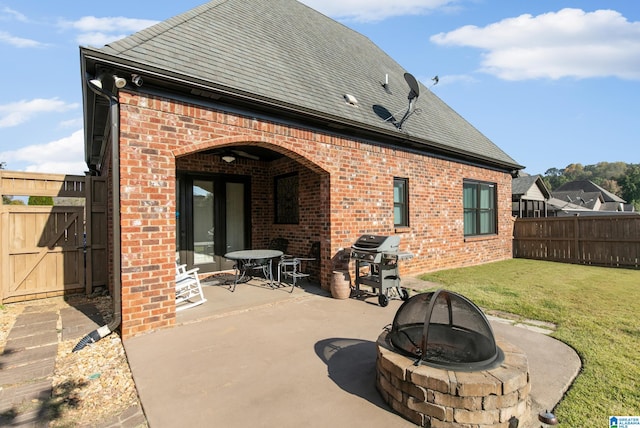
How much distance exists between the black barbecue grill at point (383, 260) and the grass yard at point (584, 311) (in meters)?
1.51

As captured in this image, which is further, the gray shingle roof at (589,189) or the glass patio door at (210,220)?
the gray shingle roof at (589,189)

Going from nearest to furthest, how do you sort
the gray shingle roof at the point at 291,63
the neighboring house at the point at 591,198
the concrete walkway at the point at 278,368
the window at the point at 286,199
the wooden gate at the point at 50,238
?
the concrete walkway at the point at 278,368
the gray shingle roof at the point at 291,63
the wooden gate at the point at 50,238
the window at the point at 286,199
the neighboring house at the point at 591,198

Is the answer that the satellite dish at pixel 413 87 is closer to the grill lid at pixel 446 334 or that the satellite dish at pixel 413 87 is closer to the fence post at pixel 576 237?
the grill lid at pixel 446 334

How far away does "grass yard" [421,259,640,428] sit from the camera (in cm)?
258

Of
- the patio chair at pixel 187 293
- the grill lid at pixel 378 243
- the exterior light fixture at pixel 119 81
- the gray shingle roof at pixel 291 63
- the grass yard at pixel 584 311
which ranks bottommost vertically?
the grass yard at pixel 584 311

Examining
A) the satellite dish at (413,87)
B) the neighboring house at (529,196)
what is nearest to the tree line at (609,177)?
the neighboring house at (529,196)

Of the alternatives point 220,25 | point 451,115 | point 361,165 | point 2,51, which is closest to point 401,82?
point 451,115

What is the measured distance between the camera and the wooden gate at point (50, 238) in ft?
19.3

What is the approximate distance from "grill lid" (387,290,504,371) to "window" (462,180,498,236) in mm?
8127

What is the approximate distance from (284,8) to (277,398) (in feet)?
36.8

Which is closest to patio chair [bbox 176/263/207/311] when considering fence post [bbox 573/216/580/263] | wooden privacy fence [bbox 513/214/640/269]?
wooden privacy fence [bbox 513/214/640/269]

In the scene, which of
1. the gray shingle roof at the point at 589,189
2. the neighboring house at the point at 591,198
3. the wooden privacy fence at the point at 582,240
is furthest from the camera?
the gray shingle roof at the point at 589,189

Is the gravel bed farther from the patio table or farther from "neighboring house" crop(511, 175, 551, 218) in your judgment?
"neighboring house" crop(511, 175, 551, 218)

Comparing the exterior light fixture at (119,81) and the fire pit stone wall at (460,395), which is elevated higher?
the exterior light fixture at (119,81)
